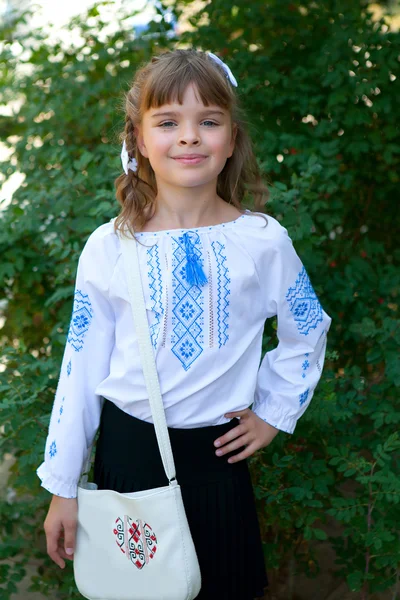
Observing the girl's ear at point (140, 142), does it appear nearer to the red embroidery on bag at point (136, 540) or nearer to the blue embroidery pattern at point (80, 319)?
the blue embroidery pattern at point (80, 319)

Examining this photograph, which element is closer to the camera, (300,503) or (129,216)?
(129,216)

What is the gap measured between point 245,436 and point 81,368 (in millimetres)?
427

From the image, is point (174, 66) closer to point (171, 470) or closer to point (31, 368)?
point (171, 470)

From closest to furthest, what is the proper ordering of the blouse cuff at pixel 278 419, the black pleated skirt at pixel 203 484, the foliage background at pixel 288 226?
the black pleated skirt at pixel 203 484, the blouse cuff at pixel 278 419, the foliage background at pixel 288 226

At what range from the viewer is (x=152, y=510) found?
1764 millimetres

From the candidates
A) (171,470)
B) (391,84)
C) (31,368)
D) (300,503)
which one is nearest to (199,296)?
(171,470)

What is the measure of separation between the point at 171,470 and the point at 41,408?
0.95 meters

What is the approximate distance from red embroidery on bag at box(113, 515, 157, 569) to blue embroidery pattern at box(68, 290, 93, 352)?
16.6 inches

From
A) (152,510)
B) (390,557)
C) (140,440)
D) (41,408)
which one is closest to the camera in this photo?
(152,510)

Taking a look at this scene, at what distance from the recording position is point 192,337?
1838 millimetres

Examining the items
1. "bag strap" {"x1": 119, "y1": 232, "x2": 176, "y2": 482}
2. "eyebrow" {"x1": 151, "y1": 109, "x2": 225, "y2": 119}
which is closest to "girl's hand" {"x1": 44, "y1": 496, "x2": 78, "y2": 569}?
"bag strap" {"x1": 119, "y1": 232, "x2": 176, "y2": 482}

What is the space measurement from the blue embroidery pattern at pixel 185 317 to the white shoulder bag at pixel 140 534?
0.07m

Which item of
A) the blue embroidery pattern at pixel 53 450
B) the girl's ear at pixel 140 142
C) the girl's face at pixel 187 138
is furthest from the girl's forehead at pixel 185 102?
the blue embroidery pattern at pixel 53 450

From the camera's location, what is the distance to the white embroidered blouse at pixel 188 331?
1836mm
